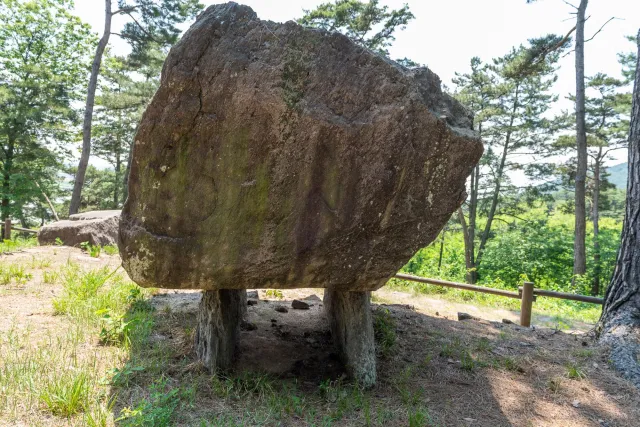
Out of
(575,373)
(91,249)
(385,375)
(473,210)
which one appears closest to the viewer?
(385,375)

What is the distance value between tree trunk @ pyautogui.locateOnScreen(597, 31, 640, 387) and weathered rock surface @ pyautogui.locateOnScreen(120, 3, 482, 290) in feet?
8.34

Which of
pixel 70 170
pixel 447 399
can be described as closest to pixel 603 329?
pixel 447 399

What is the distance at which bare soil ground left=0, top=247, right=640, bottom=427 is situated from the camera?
261cm

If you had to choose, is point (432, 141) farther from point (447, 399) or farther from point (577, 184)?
point (577, 184)

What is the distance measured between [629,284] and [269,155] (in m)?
3.69

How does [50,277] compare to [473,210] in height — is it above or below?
below

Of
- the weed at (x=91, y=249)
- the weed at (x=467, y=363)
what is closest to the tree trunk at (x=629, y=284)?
the weed at (x=467, y=363)

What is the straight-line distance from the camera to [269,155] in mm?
2395


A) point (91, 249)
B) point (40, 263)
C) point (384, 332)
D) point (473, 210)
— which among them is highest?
point (473, 210)

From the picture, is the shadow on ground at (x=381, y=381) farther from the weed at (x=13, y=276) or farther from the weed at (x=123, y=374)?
the weed at (x=13, y=276)

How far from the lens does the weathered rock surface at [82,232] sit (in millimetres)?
7934

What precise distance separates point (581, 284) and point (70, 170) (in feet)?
65.9

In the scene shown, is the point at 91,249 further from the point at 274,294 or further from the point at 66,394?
the point at 66,394

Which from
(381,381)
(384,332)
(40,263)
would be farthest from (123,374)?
(40,263)
